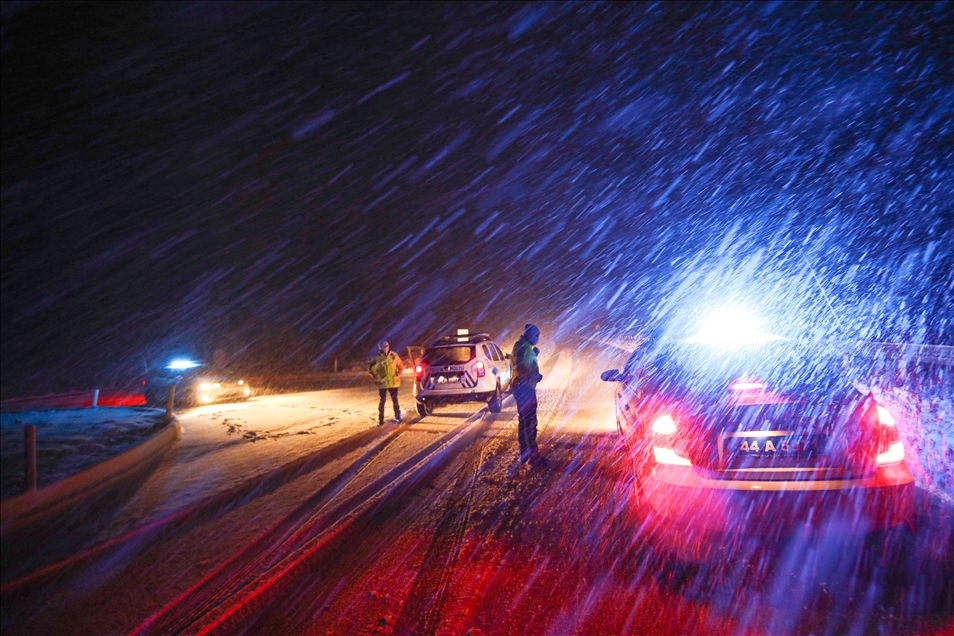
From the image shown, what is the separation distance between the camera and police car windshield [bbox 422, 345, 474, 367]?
10922 mm

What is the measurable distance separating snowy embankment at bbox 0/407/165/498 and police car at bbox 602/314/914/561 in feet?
24.6

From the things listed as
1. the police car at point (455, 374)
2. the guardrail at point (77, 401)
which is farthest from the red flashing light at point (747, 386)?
the guardrail at point (77, 401)

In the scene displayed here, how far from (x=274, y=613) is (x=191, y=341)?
4760 cm

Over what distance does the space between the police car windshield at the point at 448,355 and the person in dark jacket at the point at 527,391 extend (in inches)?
151

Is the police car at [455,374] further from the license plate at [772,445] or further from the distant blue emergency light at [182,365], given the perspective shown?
the distant blue emergency light at [182,365]

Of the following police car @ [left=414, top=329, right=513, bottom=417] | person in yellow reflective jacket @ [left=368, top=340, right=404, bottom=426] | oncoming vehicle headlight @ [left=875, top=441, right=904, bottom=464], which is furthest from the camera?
police car @ [left=414, top=329, right=513, bottom=417]

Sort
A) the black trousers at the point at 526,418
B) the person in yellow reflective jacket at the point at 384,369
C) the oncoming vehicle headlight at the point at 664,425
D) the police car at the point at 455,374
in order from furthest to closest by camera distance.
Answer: the police car at the point at 455,374 → the person in yellow reflective jacket at the point at 384,369 → the black trousers at the point at 526,418 → the oncoming vehicle headlight at the point at 664,425

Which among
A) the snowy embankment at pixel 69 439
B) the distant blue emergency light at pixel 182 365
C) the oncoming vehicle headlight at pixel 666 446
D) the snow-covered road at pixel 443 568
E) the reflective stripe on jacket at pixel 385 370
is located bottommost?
the snow-covered road at pixel 443 568

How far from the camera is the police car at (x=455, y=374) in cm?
1079

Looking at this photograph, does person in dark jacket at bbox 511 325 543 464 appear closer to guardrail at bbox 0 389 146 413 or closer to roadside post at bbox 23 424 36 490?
roadside post at bbox 23 424 36 490

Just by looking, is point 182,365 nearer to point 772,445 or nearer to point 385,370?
point 385,370

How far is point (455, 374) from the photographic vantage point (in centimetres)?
1078

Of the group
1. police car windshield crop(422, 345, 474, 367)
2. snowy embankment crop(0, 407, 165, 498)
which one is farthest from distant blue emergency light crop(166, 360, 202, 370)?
police car windshield crop(422, 345, 474, 367)

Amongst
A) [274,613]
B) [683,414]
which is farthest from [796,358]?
[274,613]
